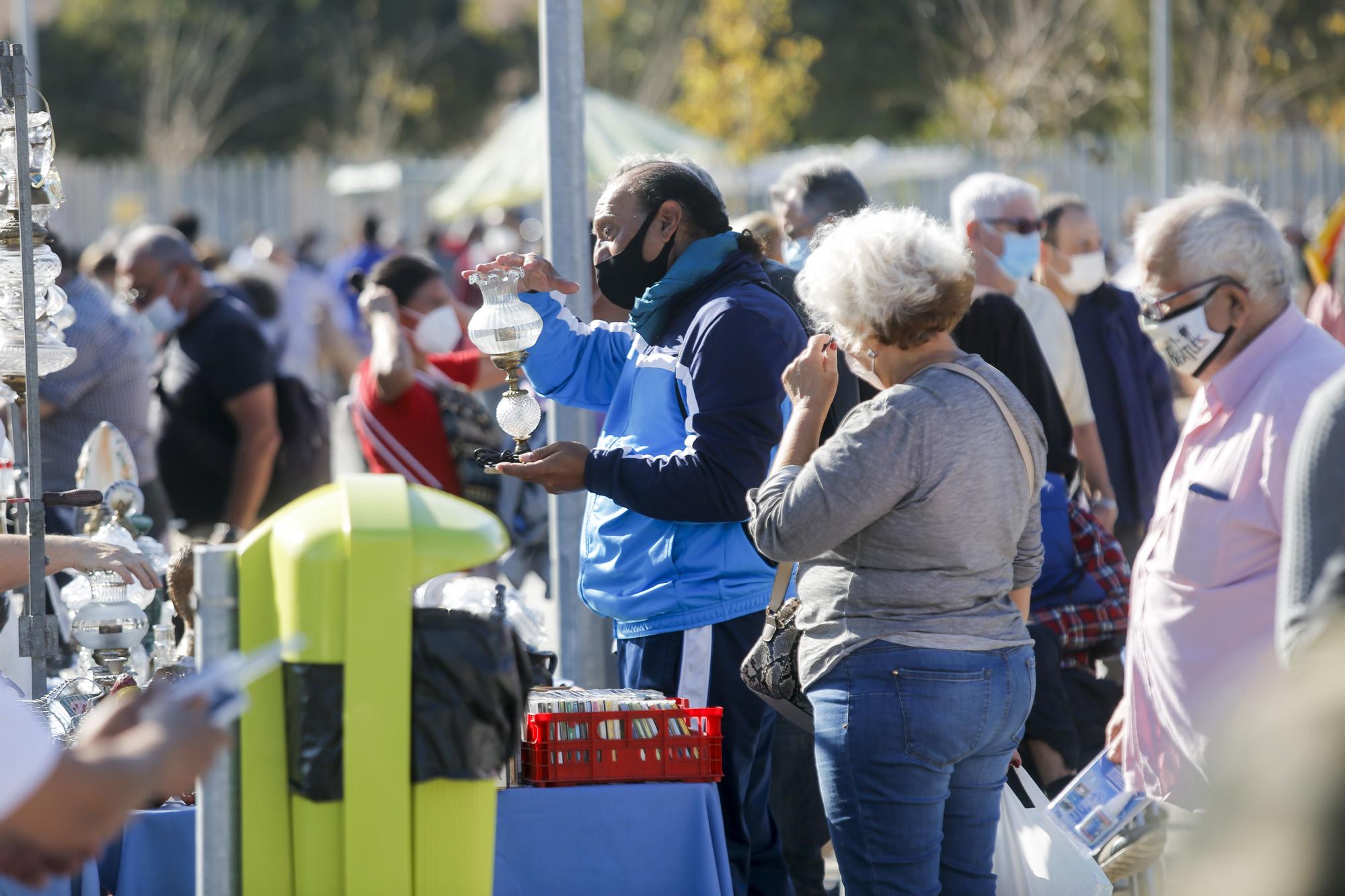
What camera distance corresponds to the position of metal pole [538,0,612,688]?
4.59 meters

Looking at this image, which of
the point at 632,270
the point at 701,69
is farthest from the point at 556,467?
the point at 701,69

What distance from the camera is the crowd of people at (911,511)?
2.88 metres

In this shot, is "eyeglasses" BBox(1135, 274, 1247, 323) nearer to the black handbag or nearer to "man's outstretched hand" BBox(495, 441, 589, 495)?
the black handbag

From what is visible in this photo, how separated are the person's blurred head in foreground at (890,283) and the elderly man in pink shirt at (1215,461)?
41 cm

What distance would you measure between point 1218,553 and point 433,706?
1.46 metres

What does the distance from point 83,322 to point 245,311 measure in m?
0.81

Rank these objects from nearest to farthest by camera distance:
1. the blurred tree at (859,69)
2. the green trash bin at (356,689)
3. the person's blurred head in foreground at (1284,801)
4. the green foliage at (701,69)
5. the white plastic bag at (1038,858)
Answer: the person's blurred head in foreground at (1284,801) < the green trash bin at (356,689) < the white plastic bag at (1038,858) < the green foliage at (701,69) < the blurred tree at (859,69)

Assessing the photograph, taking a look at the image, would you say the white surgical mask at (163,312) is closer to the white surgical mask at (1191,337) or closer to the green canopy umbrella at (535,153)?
the white surgical mask at (1191,337)

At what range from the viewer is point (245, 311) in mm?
6367

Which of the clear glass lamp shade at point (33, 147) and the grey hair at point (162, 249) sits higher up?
the clear glass lamp shade at point (33, 147)

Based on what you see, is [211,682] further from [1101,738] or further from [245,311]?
[245,311]

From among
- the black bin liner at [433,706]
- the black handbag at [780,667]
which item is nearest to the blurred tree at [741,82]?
the black handbag at [780,667]

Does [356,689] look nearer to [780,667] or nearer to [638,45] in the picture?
[780,667]

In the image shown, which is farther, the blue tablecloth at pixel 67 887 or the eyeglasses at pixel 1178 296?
the eyeglasses at pixel 1178 296
